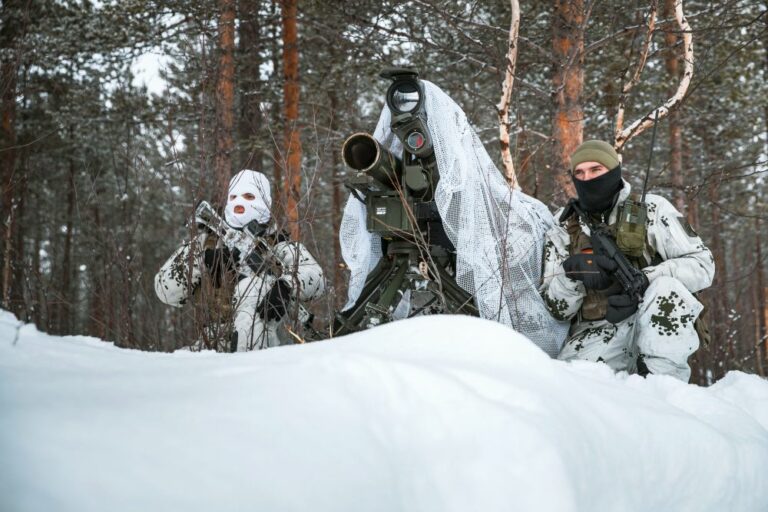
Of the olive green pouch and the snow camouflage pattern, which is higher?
the olive green pouch

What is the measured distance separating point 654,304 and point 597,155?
830 millimetres

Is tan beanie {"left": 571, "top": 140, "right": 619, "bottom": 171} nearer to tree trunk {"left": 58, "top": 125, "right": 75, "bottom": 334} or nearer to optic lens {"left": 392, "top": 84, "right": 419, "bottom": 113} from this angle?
optic lens {"left": 392, "top": 84, "right": 419, "bottom": 113}

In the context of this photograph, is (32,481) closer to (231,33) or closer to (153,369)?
(153,369)

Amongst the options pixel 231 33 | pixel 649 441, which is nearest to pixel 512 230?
pixel 649 441

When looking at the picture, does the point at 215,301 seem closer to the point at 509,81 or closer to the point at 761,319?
the point at 509,81

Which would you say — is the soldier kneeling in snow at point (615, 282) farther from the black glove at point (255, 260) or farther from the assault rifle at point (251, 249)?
the black glove at point (255, 260)

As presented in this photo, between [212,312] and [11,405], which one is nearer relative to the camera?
[11,405]

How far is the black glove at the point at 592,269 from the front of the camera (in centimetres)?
330

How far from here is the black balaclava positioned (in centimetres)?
353

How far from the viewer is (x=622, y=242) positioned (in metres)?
3.38

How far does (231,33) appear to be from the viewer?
24.8 feet

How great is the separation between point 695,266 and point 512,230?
91cm

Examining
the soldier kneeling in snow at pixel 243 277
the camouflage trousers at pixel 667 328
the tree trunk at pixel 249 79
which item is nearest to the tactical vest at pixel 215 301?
the soldier kneeling in snow at pixel 243 277

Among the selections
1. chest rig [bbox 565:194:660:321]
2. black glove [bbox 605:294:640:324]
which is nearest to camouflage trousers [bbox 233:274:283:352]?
chest rig [bbox 565:194:660:321]
